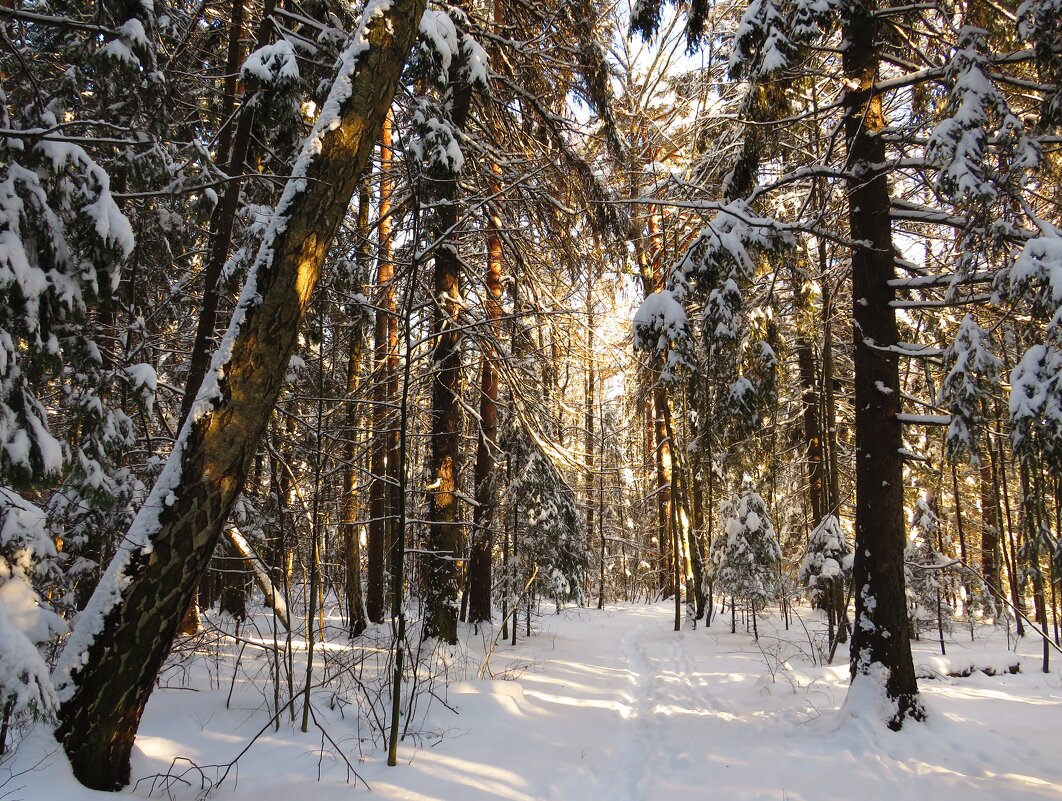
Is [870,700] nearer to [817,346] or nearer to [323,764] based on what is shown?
[323,764]

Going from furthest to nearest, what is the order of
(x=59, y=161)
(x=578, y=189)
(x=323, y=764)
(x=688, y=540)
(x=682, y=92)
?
(x=688, y=540), (x=682, y=92), (x=578, y=189), (x=323, y=764), (x=59, y=161)

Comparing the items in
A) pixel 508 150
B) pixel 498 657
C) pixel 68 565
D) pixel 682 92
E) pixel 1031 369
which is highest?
pixel 682 92

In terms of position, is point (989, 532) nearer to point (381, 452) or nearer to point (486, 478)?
point (486, 478)

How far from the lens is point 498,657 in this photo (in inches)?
352

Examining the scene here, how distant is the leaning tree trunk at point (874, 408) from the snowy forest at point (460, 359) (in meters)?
0.04

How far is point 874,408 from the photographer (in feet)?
19.2

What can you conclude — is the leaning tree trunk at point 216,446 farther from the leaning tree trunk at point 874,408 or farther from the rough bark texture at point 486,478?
the rough bark texture at point 486,478

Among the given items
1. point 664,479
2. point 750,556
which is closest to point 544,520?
point 750,556

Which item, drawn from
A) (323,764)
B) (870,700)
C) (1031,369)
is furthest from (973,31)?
(323,764)

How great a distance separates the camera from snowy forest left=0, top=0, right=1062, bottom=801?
11.7ft

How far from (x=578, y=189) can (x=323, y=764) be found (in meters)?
7.73

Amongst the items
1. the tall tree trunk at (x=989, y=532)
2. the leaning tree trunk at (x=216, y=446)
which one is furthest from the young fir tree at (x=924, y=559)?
the leaning tree trunk at (x=216, y=446)

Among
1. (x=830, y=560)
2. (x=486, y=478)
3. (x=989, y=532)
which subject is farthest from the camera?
(x=989, y=532)

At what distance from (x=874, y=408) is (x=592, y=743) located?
4419mm
